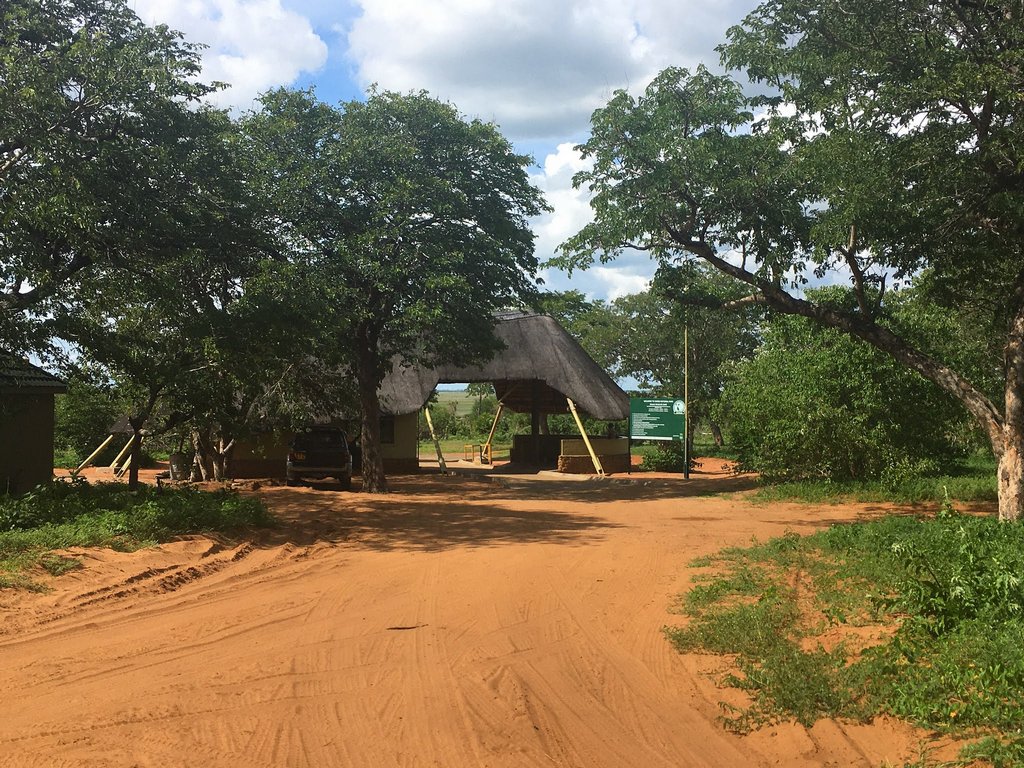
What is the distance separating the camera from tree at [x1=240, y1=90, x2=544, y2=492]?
734 inches

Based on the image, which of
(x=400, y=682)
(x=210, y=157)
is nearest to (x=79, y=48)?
(x=210, y=157)

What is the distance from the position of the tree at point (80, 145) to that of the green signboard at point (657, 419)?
15807 millimetres

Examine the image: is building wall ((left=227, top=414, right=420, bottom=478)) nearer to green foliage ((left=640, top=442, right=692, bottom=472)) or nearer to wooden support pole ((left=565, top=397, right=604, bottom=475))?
wooden support pole ((left=565, top=397, right=604, bottom=475))

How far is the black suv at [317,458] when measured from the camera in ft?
71.4

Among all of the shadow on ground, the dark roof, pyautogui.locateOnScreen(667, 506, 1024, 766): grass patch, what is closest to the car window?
the shadow on ground

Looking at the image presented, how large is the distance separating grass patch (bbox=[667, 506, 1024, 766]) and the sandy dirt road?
29 centimetres

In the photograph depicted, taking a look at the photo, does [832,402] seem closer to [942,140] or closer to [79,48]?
[942,140]

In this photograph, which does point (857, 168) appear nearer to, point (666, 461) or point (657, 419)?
point (657, 419)

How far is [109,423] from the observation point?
34656 millimetres

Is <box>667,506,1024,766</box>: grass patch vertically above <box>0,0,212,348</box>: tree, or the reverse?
<box>0,0,212,348</box>: tree

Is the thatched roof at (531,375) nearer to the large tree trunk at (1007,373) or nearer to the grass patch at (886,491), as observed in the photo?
the grass patch at (886,491)

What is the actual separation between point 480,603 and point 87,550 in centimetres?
479

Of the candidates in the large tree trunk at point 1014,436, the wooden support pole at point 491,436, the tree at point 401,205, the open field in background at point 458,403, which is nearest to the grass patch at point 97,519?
the tree at point 401,205

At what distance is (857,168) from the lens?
12.0m
